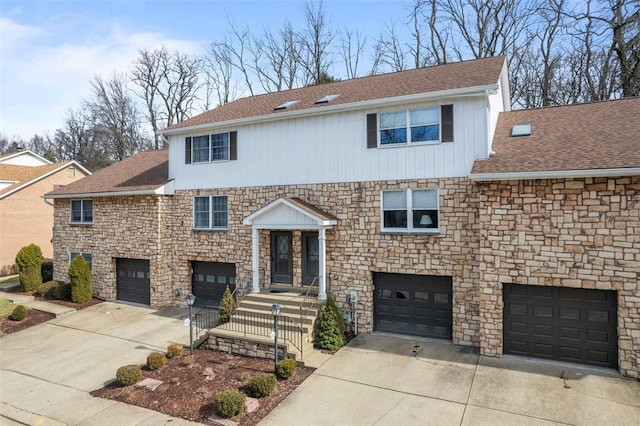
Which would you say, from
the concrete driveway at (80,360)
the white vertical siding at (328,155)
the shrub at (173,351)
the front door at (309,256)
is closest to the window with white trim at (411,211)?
the white vertical siding at (328,155)

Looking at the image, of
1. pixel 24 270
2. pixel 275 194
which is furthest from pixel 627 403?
pixel 24 270

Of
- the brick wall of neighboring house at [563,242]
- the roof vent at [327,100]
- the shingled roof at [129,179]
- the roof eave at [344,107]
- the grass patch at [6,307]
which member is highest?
the roof vent at [327,100]

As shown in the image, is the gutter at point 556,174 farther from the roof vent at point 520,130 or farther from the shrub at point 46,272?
the shrub at point 46,272

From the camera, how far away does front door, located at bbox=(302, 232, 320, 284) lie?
13445mm

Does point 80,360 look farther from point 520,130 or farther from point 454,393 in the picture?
point 520,130

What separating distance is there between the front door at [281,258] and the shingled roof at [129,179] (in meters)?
5.48

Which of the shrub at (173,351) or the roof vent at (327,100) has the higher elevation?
the roof vent at (327,100)

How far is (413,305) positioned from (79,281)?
13.8 meters

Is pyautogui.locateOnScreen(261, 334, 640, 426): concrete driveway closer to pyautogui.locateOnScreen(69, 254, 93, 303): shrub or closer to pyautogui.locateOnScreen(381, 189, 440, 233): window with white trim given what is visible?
pyautogui.locateOnScreen(381, 189, 440, 233): window with white trim

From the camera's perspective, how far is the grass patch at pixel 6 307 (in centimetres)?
1536

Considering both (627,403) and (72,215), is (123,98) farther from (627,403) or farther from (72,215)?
(627,403)

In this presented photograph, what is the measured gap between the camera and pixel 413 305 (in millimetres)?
11922

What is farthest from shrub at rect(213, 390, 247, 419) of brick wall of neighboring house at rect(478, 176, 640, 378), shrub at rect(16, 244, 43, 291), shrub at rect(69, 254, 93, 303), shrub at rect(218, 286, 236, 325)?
shrub at rect(16, 244, 43, 291)

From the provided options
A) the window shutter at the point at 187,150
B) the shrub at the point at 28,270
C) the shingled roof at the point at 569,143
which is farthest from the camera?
the shrub at the point at 28,270
